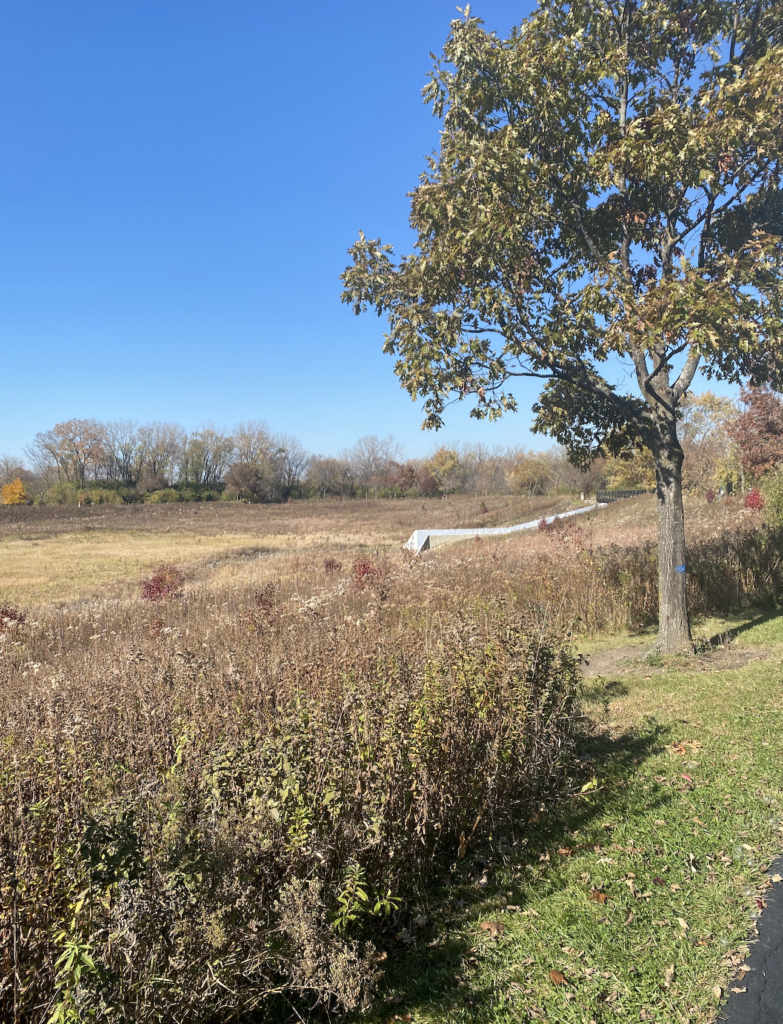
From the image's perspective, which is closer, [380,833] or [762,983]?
[762,983]

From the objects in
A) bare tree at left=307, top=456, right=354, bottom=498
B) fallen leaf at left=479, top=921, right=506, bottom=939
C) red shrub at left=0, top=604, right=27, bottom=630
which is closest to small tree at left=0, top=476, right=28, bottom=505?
bare tree at left=307, top=456, right=354, bottom=498

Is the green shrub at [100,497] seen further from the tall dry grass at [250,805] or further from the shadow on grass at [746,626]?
the tall dry grass at [250,805]

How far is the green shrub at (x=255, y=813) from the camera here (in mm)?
2322

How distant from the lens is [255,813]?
2859 millimetres

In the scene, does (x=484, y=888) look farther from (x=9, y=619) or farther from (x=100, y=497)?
(x=100, y=497)

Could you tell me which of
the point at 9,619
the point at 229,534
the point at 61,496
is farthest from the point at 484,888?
the point at 61,496

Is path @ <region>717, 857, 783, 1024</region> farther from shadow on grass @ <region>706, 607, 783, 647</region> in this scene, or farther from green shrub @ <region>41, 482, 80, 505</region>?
green shrub @ <region>41, 482, 80, 505</region>

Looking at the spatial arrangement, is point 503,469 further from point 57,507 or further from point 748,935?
point 748,935

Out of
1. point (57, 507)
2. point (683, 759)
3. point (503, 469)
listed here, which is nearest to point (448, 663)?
point (683, 759)

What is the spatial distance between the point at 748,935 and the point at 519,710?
5.40 feet

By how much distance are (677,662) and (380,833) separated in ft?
20.3

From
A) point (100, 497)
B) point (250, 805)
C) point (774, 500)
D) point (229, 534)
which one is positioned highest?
point (100, 497)

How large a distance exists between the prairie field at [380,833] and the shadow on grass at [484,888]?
14mm

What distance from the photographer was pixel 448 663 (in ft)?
15.1
